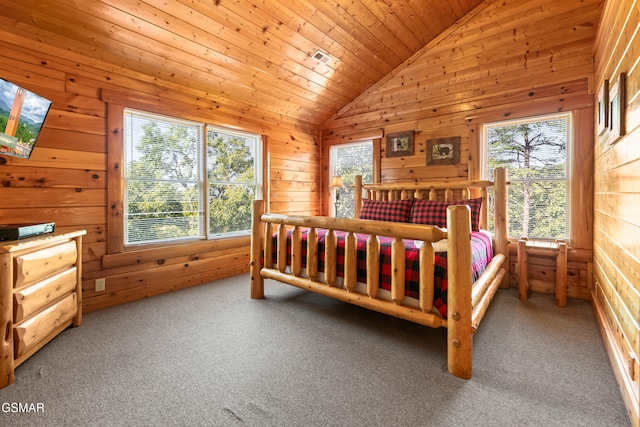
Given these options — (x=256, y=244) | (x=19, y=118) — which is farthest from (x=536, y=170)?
(x=19, y=118)

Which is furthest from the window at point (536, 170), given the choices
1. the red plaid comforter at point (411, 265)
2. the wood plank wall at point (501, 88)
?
the red plaid comforter at point (411, 265)

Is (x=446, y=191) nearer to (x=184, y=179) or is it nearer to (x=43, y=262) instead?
(x=184, y=179)

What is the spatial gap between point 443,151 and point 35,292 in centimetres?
406

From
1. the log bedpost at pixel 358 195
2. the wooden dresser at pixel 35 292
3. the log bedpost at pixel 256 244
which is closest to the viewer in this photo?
the wooden dresser at pixel 35 292

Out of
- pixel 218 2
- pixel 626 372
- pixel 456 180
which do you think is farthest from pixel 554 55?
pixel 218 2

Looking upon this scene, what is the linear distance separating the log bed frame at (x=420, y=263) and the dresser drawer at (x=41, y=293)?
140 cm

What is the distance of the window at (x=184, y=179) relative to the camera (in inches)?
115

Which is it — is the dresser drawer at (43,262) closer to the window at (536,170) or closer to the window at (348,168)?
the window at (348,168)

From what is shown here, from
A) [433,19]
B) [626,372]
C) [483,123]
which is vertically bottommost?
[626,372]

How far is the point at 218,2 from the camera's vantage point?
2.47m

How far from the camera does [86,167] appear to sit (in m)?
2.56

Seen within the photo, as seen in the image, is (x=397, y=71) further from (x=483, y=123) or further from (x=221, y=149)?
(x=221, y=149)

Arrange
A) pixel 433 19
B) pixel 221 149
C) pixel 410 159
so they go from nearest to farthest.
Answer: pixel 433 19, pixel 221 149, pixel 410 159

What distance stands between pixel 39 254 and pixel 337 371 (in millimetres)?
1980
